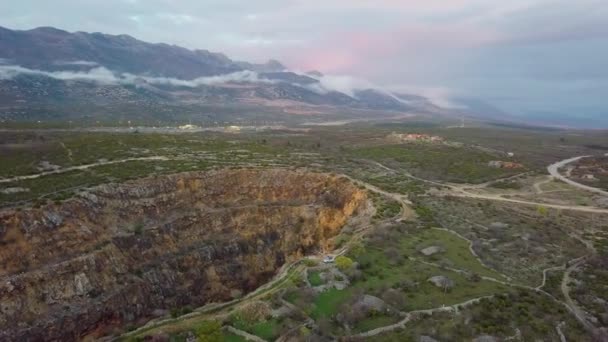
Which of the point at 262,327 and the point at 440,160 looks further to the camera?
the point at 440,160

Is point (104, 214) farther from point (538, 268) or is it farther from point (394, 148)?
point (394, 148)

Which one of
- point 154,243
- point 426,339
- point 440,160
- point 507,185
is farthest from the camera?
point 440,160

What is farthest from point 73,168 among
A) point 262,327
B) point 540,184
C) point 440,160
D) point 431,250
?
point 540,184

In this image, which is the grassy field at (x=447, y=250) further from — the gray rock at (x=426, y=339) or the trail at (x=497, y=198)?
the trail at (x=497, y=198)

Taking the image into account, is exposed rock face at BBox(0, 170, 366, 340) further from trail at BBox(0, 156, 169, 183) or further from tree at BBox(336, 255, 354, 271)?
tree at BBox(336, 255, 354, 271)

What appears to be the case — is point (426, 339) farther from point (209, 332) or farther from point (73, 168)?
point (73, 168)

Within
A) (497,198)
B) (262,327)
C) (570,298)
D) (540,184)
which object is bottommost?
(262,327)

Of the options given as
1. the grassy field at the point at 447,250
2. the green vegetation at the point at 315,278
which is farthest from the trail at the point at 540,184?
the green vegetation at the point at 315,278
